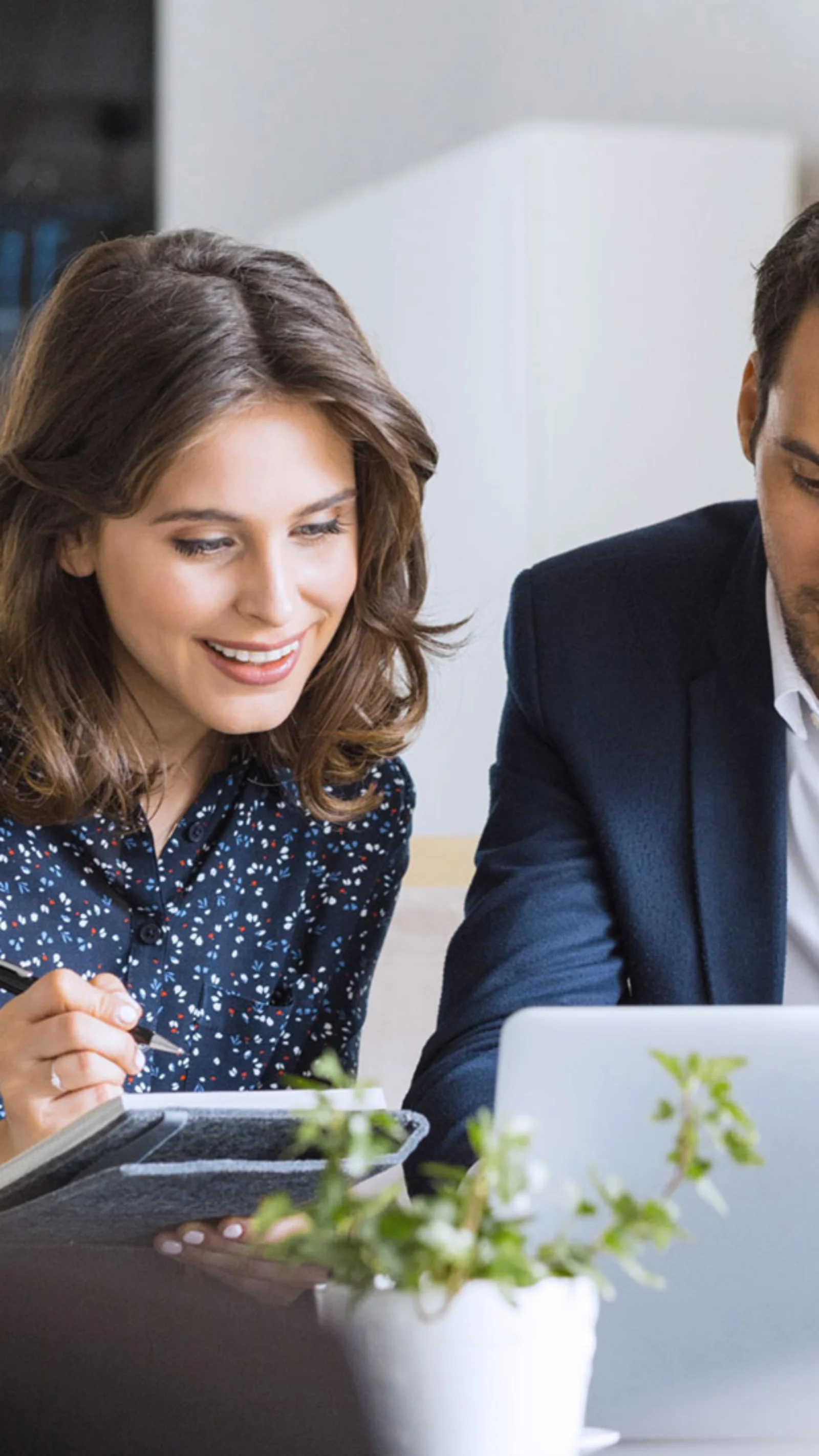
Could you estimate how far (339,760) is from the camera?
60.3 inches

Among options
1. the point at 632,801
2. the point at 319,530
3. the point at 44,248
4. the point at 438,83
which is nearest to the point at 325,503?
the point at 319,530

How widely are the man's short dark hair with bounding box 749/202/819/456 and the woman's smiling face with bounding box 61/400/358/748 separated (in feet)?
1.16

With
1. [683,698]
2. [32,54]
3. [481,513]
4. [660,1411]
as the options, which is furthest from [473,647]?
[660,1411]

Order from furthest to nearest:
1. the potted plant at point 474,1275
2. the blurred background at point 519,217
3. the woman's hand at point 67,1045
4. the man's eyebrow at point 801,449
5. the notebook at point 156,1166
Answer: the blurred background at point 519,217, the man's eyebrow at point 801,449, the woman's hand at point 67,1045, the notebook at point 156,1166, the potted plant at point 474,1275

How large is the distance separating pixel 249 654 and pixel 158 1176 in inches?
29.6

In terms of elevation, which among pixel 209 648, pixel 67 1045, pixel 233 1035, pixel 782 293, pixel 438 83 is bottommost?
pixel 233 1035

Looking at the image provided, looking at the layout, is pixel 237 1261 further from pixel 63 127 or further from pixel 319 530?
pixel 63 127

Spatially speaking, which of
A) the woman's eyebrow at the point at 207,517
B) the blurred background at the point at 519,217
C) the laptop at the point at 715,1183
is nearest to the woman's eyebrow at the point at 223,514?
the woman's eyebrow at the point at 207,517

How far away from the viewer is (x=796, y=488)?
138cm

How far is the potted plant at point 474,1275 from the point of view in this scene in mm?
514

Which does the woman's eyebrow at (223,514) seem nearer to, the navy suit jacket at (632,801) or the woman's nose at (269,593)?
the woman's nose at (269,593)

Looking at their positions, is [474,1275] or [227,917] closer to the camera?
[474,1275]

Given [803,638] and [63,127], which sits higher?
[63,127]

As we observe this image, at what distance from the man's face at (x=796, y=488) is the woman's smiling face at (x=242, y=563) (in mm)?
337
